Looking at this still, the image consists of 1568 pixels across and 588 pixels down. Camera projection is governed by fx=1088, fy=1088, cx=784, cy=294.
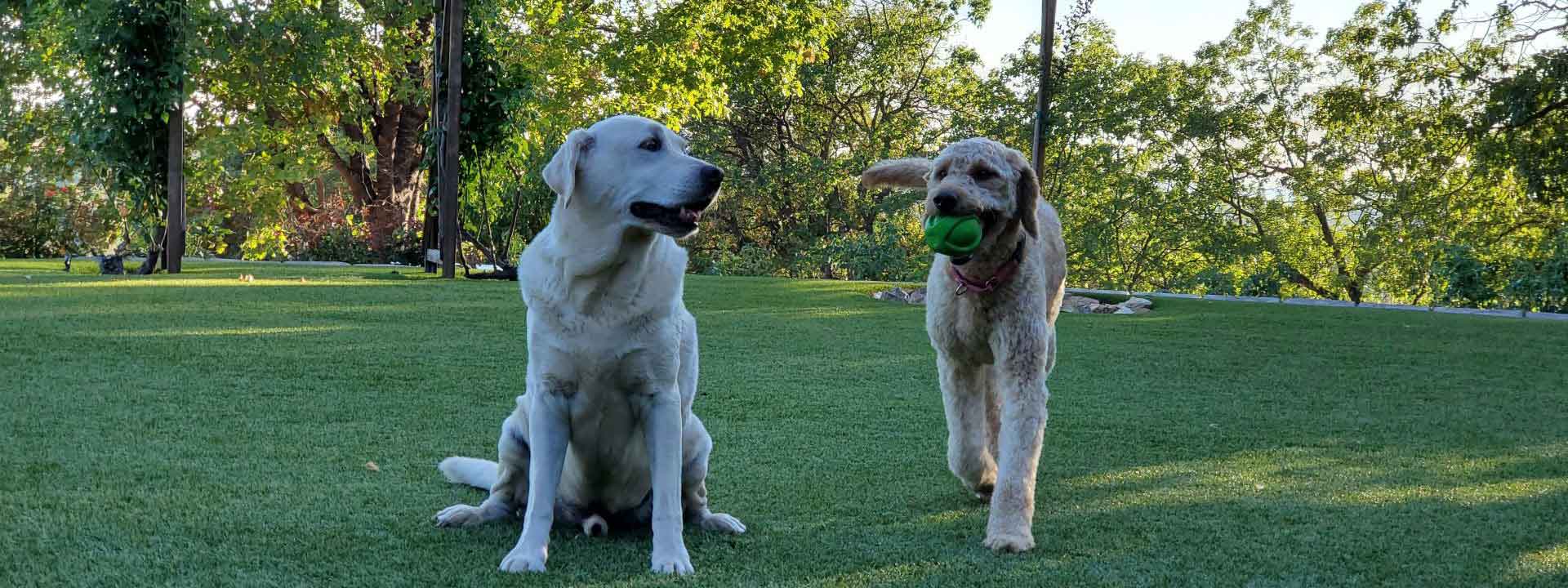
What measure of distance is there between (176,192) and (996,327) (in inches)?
464

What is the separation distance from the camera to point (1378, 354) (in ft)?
25.4

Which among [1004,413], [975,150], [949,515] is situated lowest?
[949,515]

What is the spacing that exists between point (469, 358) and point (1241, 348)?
544 cm

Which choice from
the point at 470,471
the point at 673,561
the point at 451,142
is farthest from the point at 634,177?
the point at 451,142

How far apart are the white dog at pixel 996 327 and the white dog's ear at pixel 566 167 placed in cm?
107

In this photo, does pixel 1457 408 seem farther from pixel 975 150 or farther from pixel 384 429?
pixel 384 429

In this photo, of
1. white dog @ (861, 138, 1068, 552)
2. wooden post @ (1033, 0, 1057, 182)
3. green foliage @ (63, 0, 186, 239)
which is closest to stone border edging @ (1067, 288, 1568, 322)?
wooden post @ (1033, 0, 1057, 182)

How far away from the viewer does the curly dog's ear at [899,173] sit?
3.93 m

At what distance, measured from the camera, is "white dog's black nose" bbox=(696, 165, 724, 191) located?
269 centimetres

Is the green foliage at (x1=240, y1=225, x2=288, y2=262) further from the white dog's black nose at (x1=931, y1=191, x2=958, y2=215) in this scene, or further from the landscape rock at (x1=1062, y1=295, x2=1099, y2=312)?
the white dog's black nose at (x1=931, y1=191, x2=958, y2=215)

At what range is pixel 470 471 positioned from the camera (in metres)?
3.48

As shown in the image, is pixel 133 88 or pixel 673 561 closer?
pixel 673 561

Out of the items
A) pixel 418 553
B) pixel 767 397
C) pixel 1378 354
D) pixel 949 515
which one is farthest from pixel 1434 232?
pixel 418 553

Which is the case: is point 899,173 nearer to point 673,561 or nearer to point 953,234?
point 953,234
